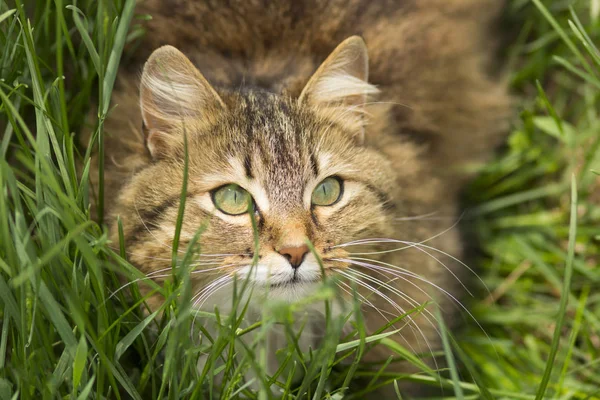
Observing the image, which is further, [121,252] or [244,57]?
[244,57]

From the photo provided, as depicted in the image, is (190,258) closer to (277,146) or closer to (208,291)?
(208,291)

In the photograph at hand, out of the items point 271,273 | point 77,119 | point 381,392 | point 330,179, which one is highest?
point 77,119

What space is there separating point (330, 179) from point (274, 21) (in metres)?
0.60

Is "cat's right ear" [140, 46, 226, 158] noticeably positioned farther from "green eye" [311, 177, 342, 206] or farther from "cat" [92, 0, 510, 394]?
"green eye" [311, 177, 342, 206]

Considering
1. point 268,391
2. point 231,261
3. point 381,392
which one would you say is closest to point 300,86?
point 231,261

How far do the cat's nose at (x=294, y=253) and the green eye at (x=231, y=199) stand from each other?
0.15 metres

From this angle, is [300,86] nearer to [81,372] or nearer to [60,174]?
[60,174]

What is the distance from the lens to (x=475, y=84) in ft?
7.89

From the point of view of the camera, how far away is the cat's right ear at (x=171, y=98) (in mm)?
1465

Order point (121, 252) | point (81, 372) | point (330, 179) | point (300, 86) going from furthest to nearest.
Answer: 1. point (300, 86)
2. point (330, 179)
3. point (121, 252)
4. point (81, 372)

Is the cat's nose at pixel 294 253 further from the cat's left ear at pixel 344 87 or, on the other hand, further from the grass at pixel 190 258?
the cat's left ear at pixel 344 87

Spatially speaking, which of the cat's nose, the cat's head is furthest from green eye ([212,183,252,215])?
the cat's nose

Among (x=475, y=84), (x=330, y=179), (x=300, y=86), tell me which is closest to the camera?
(x=330, y=179)

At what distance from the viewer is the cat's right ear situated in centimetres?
146
